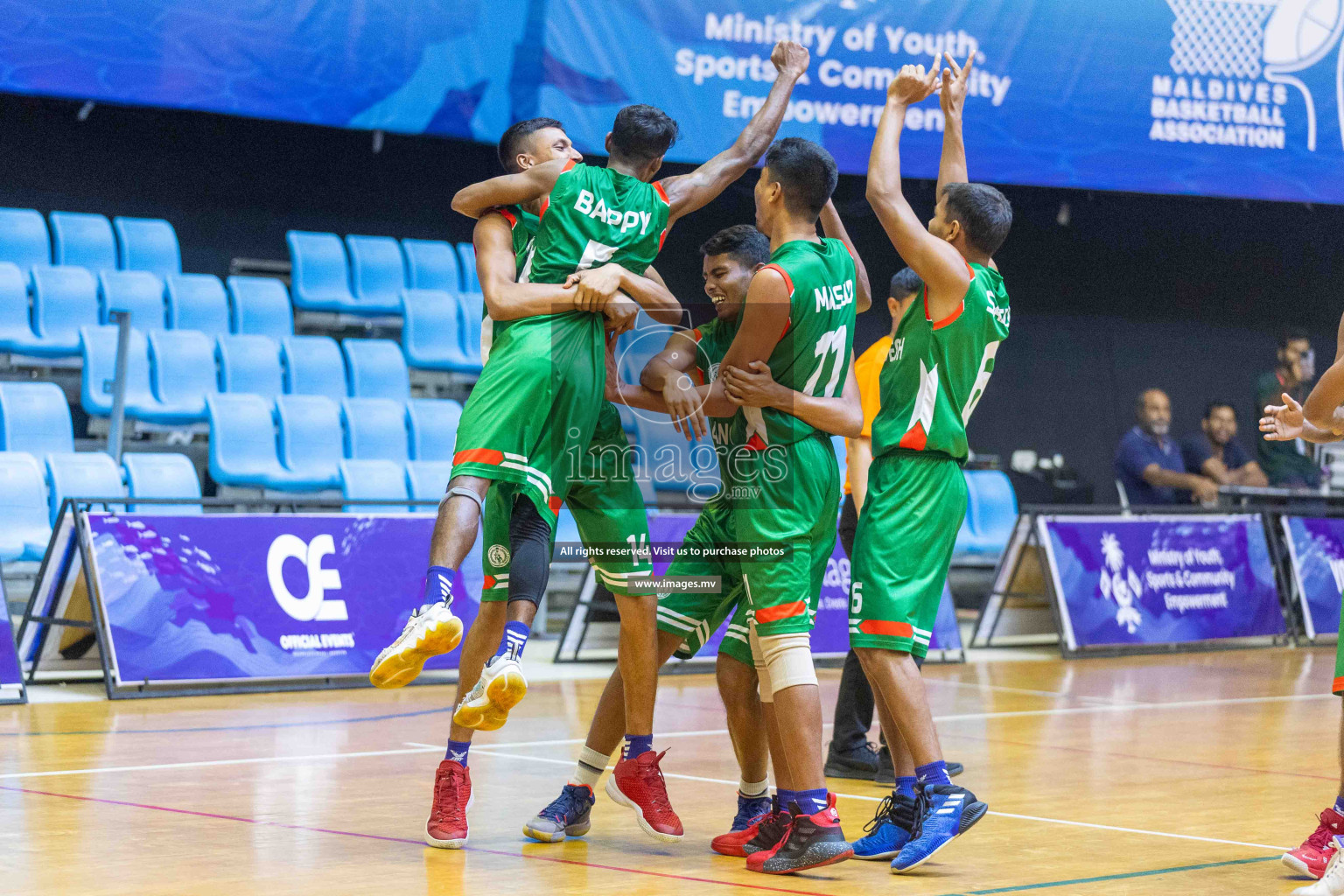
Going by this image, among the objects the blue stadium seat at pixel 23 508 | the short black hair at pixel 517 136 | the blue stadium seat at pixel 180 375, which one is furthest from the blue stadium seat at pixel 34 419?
the short black hair at pixel 517 136

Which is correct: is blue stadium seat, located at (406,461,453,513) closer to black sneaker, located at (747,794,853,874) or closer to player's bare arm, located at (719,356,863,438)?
player's bare arm, located at (719,356,863,438)

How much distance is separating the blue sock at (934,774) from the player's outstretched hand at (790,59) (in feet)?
7.91

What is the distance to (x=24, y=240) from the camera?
12.1m

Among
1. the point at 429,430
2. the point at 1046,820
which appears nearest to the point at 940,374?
the point at 1046,820

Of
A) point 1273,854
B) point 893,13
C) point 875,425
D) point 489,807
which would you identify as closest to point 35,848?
point 489,807

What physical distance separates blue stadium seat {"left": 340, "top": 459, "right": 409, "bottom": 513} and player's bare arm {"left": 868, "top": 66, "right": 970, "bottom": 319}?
6.43m

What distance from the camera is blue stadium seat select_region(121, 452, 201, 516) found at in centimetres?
993

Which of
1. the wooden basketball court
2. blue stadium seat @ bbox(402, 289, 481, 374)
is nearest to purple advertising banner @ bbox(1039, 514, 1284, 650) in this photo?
the wooden basketball court

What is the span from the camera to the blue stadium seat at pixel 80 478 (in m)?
9.54

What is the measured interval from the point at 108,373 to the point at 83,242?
1702mm

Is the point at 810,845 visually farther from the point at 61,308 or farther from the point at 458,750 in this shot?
the point at 61,308

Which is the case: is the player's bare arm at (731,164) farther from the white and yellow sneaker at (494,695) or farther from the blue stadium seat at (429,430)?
the blue stadium seat at (429,430)

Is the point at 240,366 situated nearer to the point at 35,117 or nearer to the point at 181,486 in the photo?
the point at 181,486

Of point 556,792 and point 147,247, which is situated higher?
point 147,247
